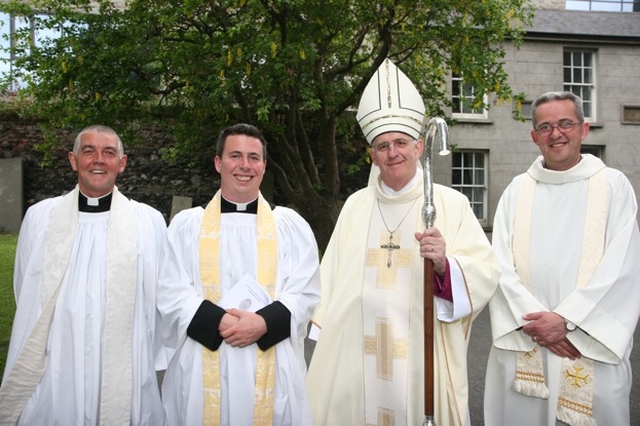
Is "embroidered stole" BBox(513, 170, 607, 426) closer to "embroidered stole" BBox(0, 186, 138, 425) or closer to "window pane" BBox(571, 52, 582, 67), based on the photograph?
"embroidered stole" BBox(0, 186, 138, 425)

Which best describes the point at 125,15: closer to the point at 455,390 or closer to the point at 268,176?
the point at 268,176

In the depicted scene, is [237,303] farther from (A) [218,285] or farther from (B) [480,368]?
(B) [480,368]

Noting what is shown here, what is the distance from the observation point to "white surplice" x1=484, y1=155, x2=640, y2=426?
10.3 feet

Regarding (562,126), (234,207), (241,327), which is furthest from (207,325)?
(562,126)

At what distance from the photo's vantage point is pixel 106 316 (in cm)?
319

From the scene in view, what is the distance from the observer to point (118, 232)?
132 inches

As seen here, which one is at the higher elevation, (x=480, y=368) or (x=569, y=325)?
(x=569, y=325)

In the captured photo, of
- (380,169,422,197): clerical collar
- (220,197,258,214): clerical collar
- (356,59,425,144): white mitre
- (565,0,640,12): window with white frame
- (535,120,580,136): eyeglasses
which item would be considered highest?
(565,0,640,12): window with white frame

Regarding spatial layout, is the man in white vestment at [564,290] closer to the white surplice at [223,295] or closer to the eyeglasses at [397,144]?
the eyeglasses at [397,144]

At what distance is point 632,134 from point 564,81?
2214mm

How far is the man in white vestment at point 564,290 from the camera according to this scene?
315 cm

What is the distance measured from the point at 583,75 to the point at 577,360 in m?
14.0

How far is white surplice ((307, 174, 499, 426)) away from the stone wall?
1065 centimetres

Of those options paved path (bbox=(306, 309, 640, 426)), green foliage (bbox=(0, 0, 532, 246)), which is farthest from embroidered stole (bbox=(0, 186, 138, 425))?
green foliage (bbox=(0, 0, 532, 246))
